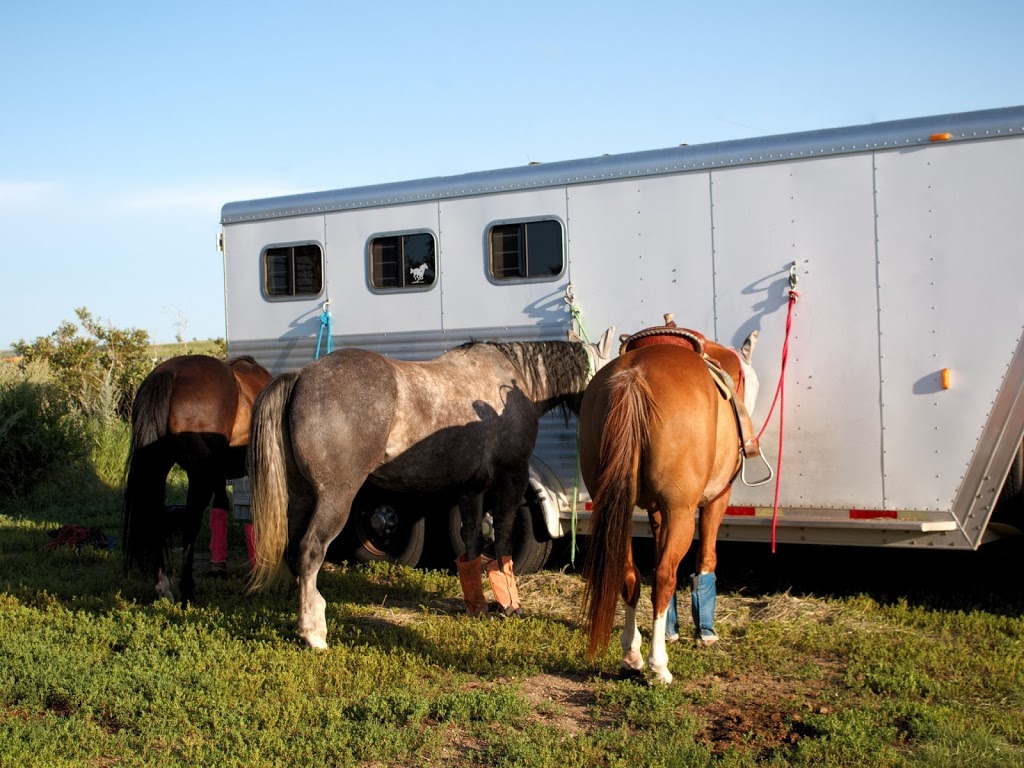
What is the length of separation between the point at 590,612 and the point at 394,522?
3.65 meters

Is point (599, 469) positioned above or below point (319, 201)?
below

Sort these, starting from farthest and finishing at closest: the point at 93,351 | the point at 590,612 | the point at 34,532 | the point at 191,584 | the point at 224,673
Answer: the point at 93,351, the point at 34,532, the point at 191,584, the point at 224,673, the point at 590,612

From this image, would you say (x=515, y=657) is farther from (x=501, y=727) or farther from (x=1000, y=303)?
(x=1000, y=303)

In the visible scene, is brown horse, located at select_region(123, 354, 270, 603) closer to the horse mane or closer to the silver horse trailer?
the silver horse trailer

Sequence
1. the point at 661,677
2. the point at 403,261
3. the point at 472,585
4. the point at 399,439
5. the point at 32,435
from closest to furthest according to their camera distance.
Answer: the point at 661,677, the point at 399,439, the point at 472,585, the point at 403,261, the point at 32,435

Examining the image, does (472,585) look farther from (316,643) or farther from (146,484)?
(146,484)

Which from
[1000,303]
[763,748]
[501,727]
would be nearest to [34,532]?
[501,727]

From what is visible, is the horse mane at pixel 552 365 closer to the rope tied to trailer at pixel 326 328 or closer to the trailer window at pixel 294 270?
the rope tied to trailer at pixel 326 328

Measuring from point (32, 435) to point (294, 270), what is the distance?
6.62 meters

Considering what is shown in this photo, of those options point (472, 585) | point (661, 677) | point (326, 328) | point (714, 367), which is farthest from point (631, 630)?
point (326, 328)

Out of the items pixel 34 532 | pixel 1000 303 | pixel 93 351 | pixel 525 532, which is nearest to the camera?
pixel 1000 303

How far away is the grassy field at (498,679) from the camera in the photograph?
4250 mm

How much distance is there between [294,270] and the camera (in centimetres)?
855

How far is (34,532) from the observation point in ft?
32.6
